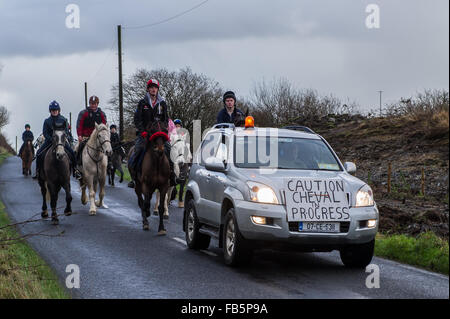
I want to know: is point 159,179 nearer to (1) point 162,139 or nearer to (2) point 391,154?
(1) point 162,139

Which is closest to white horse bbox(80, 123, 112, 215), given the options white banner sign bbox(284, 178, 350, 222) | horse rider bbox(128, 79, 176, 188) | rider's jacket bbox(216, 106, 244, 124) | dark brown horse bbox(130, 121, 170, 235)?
horse rider bbox(128, 79, 176, 188)

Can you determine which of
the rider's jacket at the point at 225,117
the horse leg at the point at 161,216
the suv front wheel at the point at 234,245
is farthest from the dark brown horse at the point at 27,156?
the suv front wheel at the point at 234,245

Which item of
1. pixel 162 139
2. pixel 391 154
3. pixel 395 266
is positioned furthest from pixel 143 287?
pixel 391 154

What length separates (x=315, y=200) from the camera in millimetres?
9469

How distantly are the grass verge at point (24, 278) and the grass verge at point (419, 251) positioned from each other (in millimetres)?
5162

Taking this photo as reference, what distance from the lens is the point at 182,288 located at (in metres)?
8.66

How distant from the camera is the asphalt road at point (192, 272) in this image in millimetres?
8375

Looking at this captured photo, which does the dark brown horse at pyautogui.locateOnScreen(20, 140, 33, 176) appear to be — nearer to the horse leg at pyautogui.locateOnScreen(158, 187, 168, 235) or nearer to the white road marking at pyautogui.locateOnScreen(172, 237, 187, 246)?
the horse leg at pyautogui.locateOnScreen(158, 187, 168, 235)

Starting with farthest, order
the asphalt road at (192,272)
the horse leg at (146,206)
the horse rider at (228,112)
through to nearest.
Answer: the horse rider at (228,112)
the horse leg at (146,206)
the asphalt road at (192,272)

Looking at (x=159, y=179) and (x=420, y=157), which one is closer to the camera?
(x=159, y=179)

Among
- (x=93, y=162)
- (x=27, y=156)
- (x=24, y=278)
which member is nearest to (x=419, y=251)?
(x=24, y=278)

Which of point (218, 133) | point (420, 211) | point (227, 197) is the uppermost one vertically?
point (218, 133)

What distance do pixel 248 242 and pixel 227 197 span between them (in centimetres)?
79

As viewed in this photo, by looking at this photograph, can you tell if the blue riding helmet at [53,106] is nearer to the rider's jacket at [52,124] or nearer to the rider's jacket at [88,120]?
the rider's jacket at [52,124]
